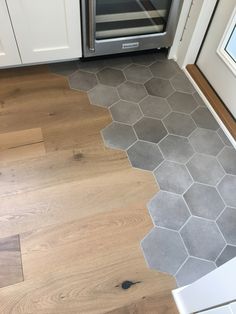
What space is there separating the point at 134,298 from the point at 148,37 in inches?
56.2

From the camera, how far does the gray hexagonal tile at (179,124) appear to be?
4.83ft

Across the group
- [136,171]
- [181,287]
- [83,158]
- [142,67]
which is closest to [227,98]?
[142,67]

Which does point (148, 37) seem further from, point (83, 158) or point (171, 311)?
point (171, 311)

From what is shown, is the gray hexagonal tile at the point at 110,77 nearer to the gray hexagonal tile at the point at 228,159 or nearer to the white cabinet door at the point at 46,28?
the white cabinet door at the point at 46,28

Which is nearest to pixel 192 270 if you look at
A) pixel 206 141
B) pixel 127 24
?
pixel 206 141

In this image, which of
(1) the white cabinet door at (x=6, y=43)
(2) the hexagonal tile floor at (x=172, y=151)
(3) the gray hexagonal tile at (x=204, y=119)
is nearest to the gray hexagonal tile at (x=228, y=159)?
(2) the hexagonal tile floor at (x=172, y=151)

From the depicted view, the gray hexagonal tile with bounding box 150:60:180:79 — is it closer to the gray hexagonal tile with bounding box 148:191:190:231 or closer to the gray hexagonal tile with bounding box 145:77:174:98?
the gray hexagonal tile with bounding box 145:77:174:98

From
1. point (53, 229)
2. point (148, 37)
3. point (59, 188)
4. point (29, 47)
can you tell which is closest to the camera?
point (53, 229)

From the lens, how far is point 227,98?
5.00 feet

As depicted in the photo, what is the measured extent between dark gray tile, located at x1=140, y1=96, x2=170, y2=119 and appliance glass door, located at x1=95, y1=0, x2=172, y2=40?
1.37ft

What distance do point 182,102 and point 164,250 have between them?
35.9 inches

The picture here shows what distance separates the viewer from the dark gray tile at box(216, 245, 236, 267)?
108 cm

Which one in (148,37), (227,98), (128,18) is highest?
(128,18)

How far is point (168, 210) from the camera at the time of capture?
3.92ft
